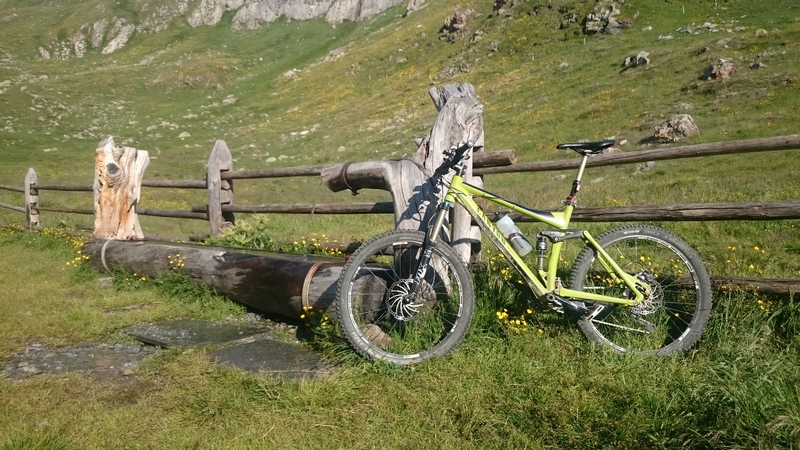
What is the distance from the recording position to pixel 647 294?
4137 millimetres

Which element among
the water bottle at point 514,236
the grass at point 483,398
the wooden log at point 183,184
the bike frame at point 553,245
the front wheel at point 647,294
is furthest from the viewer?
the wooden log at point 183,184

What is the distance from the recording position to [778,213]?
404cm

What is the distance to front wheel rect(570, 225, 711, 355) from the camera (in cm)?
401

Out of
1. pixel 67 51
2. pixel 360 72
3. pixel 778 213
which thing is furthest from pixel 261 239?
pixel 67 51

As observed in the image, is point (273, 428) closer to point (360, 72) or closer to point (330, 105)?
point (330, 105)

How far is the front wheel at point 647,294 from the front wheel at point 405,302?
979 millimetres

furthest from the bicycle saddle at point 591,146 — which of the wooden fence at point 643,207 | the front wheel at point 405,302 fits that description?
the front wheel at point 405,302

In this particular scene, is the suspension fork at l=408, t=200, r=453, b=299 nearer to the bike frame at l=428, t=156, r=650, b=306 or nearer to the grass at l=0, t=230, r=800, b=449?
the bike frame at l=428, t=156, r=650, b=306

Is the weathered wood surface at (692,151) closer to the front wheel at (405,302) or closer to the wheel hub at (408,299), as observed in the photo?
the front wheel at (405,302)

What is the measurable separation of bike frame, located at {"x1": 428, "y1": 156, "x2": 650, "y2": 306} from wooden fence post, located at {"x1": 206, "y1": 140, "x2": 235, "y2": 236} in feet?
18.8

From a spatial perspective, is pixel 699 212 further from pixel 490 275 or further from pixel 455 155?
pixel 455 155

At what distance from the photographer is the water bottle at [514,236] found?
4.24m

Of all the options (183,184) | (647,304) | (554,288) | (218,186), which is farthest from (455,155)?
(183,184)

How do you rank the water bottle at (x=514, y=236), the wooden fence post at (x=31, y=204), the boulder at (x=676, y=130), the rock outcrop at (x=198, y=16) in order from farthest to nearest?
the rock outcrop at (x=198, y=16)
the boulder at (x=676, y=130)
the wooden fence post at (x=31, y=204)
the water bottle at (x=514, y=236)
